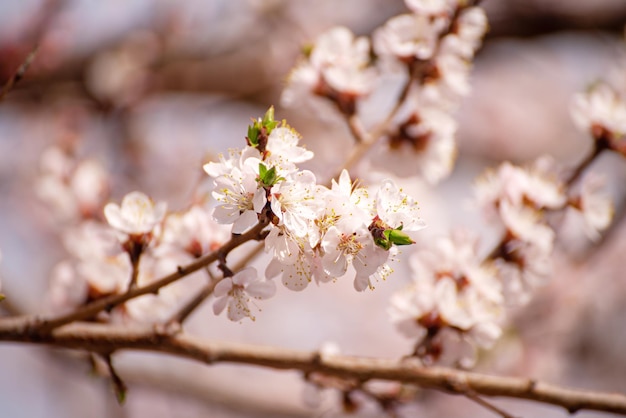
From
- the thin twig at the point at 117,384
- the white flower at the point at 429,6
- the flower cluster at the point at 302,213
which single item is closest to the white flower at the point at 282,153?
the flower cluster at the point at 302,213

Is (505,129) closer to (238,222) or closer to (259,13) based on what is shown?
(259,13)

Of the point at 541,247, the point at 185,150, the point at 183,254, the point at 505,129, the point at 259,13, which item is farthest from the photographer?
the point at 505,129

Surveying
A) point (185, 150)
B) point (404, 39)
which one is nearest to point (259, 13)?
point (185, 150)

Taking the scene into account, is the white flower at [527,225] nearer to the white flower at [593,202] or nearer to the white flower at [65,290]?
the white flower at [593,202]

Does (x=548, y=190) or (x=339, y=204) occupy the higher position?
(x=548, y=190)

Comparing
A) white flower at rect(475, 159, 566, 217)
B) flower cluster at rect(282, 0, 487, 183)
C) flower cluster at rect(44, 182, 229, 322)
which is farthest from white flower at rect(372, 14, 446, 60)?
flower cluster at rect(44, 182, 229, 322)

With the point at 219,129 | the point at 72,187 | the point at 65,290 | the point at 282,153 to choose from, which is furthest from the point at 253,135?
the point at 219,129

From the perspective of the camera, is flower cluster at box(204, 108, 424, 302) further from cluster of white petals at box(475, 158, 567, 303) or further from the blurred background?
the blurred background
